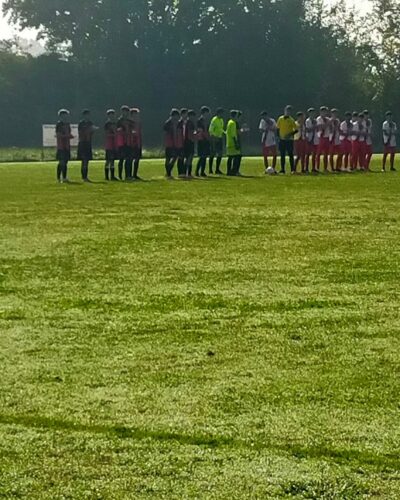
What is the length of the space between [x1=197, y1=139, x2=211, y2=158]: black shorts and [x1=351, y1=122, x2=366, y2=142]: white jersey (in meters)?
4.58

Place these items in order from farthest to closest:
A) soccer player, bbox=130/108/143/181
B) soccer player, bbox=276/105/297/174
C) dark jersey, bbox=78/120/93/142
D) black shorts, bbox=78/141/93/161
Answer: soccer player, bbox=276/105/297/174 → soccer player, bbox=130/108/143/181 → dark jersey, bbox=78/120/93/142 → black shorts, bbox=78/141/93/161

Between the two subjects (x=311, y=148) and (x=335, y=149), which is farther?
(x=335, y=149)

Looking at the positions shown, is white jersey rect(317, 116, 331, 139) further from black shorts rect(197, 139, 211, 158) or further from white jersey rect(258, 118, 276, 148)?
black shorts rect(197, 139, 211, 158)

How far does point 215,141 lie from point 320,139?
2.87 m

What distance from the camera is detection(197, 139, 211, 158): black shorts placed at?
29328 millimetres

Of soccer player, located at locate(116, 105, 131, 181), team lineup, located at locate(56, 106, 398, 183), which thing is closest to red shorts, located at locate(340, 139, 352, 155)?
team lineup, located at locate(56, 106, 398, 183)

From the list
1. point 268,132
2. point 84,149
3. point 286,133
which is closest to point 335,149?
point 268,132

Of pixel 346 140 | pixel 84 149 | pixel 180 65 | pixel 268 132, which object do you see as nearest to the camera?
pixel 84 149

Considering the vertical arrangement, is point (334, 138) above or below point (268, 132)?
below

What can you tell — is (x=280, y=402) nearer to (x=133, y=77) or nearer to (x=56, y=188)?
(x=56, y=188)

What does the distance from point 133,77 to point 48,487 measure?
67504mm

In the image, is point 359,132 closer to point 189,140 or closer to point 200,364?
point 189,140

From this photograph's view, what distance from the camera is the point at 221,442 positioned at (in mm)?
5023

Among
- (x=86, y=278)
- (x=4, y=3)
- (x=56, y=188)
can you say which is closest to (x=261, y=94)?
(x=4, y=3)
